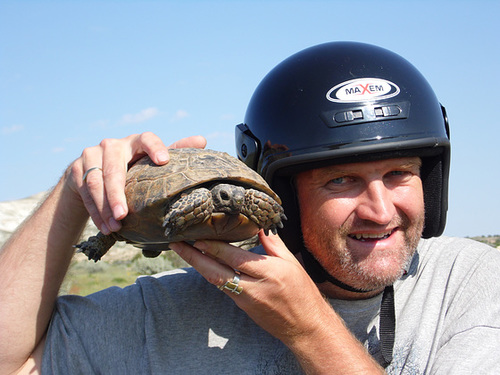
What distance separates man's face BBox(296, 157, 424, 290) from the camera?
2.86 m

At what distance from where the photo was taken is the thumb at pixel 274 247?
2510 millimetres

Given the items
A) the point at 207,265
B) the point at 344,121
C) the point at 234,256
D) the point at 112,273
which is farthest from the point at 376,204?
the point at 112,273

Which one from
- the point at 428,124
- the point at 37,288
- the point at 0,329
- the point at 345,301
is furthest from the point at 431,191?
the point at 0,329

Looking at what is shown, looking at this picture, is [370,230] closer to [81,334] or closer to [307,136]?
[307,136]

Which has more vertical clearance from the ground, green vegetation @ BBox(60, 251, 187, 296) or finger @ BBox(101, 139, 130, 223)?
finger @ BBox(101, 139, 130, 223)

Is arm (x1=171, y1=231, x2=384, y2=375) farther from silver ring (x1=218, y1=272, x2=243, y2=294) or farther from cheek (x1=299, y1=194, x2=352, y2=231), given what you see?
cheek (x1=299, y1=194, x2=352, y2=231)

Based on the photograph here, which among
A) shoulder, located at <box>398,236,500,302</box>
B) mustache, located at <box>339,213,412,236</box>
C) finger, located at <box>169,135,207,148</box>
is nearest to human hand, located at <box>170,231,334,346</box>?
mustache, located at <box>339,213,412,236</box>

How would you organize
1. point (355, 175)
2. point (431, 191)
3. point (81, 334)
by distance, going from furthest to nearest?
1. point (431, 191)
2. point (355, 175)
3. point (81, 334)

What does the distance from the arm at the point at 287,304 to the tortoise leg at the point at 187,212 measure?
14 cm

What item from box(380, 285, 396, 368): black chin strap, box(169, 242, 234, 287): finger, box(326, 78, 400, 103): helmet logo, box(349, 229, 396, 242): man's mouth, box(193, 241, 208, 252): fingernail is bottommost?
box(380, 285, 396, 368): black chin strap

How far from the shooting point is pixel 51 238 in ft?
9.09

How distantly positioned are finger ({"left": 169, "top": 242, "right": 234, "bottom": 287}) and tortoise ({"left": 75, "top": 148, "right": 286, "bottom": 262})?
5 cm

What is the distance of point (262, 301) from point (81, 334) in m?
1.18

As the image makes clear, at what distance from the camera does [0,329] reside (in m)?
2.60
